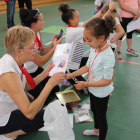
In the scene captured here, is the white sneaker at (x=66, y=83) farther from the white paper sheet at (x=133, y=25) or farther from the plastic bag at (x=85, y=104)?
the white paper sheet at (x=133, y=25)

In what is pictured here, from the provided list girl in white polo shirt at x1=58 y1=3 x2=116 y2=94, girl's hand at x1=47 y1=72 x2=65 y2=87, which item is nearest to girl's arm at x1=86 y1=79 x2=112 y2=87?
girl's hand at x1=47 y1=72 x2=65 y2=87

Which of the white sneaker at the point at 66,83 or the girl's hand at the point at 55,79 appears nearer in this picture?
the girl's hand at the point at 55,79

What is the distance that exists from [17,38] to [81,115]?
135cm

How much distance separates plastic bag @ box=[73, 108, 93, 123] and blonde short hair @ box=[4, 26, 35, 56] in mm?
1211

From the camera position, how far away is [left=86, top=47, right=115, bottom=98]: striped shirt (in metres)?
1.35

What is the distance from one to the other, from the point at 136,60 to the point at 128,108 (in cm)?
176

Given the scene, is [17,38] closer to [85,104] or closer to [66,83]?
[85,104]

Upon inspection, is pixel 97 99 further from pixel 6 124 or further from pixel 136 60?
pixel 136 60

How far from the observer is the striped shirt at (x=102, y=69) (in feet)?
4.43

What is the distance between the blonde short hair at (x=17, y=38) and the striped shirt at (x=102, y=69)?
66cm

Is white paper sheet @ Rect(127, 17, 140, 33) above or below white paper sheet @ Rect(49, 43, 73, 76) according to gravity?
above

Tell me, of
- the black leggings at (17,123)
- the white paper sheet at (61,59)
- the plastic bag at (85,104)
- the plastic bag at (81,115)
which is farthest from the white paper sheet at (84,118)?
the white paper sheet at (61,59)

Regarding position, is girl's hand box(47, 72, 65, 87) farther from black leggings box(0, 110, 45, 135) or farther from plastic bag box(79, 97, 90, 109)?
plastic bag box(79, 97, 90, 109)

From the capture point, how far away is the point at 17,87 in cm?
132
